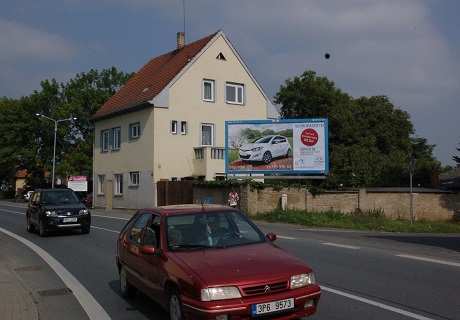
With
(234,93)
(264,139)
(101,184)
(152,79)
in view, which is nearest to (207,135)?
(234,93)

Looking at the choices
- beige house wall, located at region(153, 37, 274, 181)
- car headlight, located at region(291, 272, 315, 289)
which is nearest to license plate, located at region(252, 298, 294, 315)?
car headlight, located at region(291, 272, 315, 289)

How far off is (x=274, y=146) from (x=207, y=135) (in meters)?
7.85

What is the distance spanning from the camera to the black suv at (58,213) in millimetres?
18734

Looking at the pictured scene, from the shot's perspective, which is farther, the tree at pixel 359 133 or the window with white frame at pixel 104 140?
the tree at pixel 359 133

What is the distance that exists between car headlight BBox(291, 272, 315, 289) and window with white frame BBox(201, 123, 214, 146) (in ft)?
108

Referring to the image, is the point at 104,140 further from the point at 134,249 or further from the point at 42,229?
the point at 134,249

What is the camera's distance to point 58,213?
18.8m

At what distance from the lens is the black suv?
1873cm

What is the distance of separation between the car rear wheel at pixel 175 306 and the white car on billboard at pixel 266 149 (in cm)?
2615

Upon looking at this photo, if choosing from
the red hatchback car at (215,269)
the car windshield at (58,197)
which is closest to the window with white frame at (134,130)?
the car windshield at (58,197)

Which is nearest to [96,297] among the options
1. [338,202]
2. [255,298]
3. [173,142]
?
[255,298]

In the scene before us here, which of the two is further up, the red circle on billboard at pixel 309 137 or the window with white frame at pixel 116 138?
the window with white frame at pixel 116 138

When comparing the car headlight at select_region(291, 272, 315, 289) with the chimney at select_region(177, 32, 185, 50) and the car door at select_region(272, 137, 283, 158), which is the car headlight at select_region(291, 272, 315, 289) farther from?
the chimney at select_region(177, 32, 185, 50)

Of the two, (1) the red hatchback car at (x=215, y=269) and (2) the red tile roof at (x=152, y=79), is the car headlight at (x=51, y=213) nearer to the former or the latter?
(1) the red hatchback car at (x=215, y=269)
